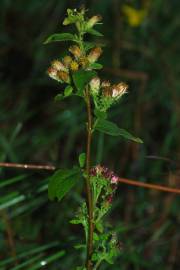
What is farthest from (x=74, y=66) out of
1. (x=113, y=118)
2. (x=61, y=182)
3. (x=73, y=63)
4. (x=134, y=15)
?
(x=134, y=15)

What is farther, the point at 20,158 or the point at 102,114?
the point at 20,158

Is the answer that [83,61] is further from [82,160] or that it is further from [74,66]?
[82,160]

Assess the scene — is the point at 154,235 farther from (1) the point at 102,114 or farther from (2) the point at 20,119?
(1) the point at 102,114

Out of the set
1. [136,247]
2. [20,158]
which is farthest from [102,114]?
[20,158]

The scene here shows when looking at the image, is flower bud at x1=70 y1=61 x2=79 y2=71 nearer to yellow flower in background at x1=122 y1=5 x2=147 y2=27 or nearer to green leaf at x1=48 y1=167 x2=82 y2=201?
green leaf at x1=48 y1=167 x2=82 y2=201

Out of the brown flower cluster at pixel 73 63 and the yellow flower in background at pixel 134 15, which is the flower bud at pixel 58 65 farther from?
the yellow flower in background at pixel 134 15

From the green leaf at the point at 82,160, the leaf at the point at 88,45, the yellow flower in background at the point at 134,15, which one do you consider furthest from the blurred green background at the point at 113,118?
the leaf at the point at 88,45
